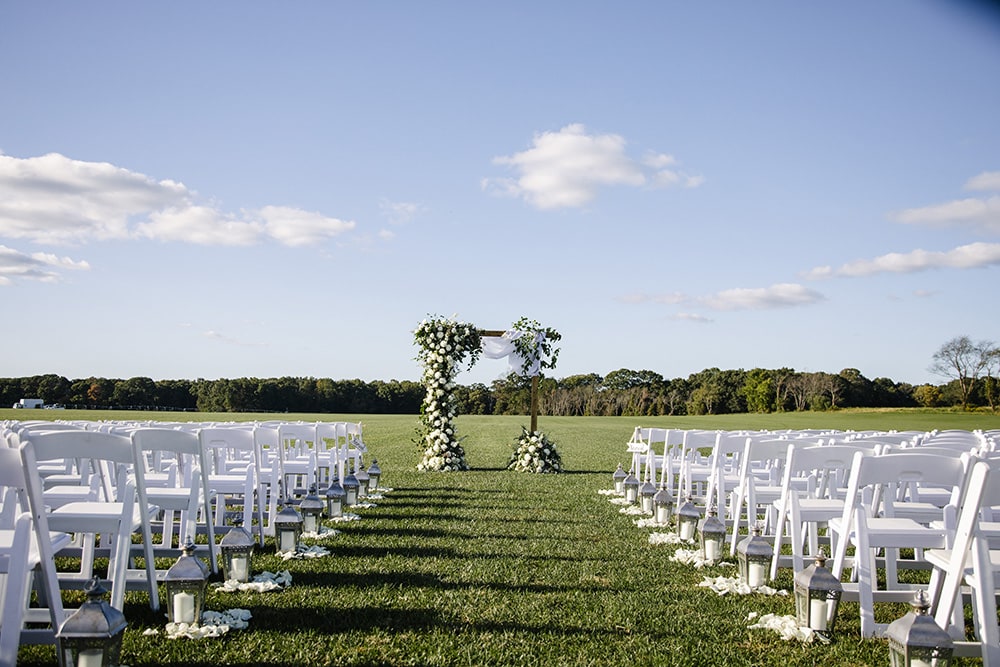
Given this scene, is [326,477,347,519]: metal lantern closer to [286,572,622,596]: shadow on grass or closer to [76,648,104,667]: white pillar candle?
[286,572,622,596]: shadow on grass

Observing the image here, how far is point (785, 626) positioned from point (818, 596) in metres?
0.28

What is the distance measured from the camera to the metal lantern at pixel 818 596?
13.5 ft

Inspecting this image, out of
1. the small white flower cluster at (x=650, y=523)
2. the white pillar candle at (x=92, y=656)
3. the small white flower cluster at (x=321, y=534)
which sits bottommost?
the small white flower cluster at (x=650, y=523)

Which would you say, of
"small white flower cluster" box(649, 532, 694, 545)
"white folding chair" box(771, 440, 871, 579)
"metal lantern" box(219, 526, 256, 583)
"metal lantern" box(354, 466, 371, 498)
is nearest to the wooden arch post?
"metal lantern" box(354, 466, 371, 498)

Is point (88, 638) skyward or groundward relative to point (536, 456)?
skyward

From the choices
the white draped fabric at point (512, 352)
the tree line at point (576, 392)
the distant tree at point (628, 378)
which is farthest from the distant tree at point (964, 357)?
the white draped fabric at point (512, 352)

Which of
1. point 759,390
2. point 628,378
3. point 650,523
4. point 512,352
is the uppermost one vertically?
point 628,378

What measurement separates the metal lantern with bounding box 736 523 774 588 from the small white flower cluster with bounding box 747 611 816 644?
551 mm

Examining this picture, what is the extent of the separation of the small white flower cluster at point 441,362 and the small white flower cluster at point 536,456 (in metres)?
1.26

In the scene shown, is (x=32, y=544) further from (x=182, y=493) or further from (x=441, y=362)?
(x=441, y=362)

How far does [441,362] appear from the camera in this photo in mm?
16188

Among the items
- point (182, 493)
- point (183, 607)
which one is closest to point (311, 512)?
point (182, 493)

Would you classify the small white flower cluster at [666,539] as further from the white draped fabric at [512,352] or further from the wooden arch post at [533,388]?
the white draped fabric at [512,352]

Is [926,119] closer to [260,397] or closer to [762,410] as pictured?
[762,410]
